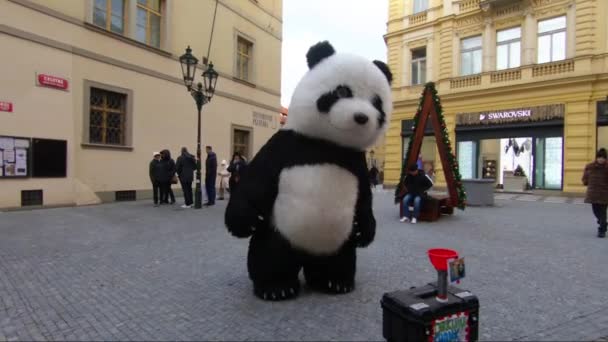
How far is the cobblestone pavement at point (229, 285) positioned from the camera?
2.84 m

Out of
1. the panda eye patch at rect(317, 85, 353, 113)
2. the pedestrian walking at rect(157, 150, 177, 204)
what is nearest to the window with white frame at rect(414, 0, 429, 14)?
the pedestrian walking at rect(157, 150, 177, 204)

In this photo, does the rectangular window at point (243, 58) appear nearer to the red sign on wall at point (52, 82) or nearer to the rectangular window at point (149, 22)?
the rectangular window at point (149, 22)

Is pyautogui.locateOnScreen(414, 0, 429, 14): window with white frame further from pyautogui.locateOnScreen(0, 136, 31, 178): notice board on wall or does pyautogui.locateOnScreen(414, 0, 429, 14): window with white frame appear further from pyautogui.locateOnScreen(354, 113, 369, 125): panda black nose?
pyautogui.locateOnScreen(354, 113, 369, 125): panda black nose

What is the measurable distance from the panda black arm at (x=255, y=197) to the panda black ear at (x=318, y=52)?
738mm

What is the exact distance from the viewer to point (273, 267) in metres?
3.22

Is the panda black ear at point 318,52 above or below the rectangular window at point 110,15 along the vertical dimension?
below

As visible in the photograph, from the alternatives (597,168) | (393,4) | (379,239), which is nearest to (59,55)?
(379,239)

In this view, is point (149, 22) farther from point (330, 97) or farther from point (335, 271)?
point (335, 271)

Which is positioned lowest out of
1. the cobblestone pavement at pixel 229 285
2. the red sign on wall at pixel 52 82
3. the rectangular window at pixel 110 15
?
the cobblestone pavement at pixel 229 285

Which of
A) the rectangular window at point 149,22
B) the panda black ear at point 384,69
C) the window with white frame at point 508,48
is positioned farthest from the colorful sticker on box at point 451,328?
the window with white frame at point 508,48

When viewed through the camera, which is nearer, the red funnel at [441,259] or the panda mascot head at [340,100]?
the red funnel at [441,259]

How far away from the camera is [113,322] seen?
292 cm

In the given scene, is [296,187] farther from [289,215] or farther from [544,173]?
[544,173]

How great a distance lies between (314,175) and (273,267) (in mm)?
868
